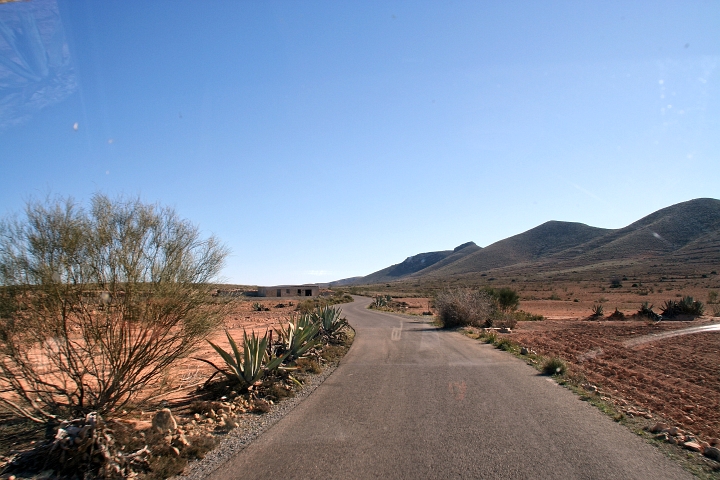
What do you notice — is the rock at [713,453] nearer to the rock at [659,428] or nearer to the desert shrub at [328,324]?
the rock at [659,428]

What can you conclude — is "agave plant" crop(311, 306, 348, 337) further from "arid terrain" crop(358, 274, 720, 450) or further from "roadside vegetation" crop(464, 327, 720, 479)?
"roadside vegetation" crop(464, 327, 720, 479)

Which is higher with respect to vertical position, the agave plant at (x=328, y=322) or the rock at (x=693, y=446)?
the agave plant at (x=328, y=322)

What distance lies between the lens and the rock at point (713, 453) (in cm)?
567

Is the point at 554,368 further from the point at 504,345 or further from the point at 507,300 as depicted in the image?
the point at 507,300

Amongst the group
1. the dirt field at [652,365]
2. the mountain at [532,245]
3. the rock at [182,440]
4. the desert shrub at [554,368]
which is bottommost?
the dirt field at [652,365]

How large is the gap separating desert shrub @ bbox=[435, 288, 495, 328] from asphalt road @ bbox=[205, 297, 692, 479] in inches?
601

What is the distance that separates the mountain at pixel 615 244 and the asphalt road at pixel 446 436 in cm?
8063

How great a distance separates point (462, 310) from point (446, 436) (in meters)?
20.2

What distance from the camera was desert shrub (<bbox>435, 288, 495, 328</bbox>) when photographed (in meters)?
26.1

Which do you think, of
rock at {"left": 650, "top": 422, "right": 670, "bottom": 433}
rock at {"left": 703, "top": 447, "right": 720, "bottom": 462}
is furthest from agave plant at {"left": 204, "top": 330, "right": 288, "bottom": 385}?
rock at {"left": 703, "top": 447, "right": 720, "bottom": 462}

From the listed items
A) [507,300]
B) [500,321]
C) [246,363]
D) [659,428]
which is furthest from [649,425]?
[507,300]

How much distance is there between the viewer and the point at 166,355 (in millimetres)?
7375

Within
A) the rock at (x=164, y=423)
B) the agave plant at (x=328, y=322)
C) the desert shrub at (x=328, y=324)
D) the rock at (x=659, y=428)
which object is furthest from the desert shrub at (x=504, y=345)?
the rock at (x=164, y=423)

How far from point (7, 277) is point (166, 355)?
2.44 metres
